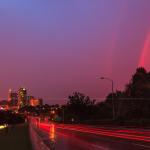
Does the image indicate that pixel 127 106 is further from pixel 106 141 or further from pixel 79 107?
pixel 106 141

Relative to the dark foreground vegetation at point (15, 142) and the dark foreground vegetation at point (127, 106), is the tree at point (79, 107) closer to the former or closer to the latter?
the dark foreground vegetation at point (127, 106)

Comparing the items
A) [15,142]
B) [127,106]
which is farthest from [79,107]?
[15,142]

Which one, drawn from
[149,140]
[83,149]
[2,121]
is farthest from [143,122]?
[2,121]

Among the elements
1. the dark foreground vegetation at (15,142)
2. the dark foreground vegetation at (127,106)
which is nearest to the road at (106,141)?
the dark foreground vegetation at (15,142)

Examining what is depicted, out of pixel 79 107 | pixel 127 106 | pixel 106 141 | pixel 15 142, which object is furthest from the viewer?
pixel 79 107

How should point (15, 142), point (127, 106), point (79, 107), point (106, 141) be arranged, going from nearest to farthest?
point (106, 141) < point (15, 142) < point (127, 106) < point (79, 107)

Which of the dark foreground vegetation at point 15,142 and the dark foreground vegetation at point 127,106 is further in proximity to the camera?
the dark foreground vegetation at point 127,106

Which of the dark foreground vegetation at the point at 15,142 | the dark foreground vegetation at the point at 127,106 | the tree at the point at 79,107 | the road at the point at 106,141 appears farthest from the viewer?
the tree at the point at 79,107

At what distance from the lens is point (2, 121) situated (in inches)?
6206

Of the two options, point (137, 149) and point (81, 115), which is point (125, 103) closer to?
point (81, 115)

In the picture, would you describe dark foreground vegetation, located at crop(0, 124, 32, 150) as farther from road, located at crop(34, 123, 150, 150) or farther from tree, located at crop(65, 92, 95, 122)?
tree, located at crop(65, 92, 95, 122)

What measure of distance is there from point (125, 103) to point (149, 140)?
8666cm

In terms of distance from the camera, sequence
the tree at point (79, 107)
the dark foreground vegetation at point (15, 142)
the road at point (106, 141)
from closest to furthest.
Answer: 1. the road at point (106, 141)
2. the dark foreground vegetation at point (15, 142)
3. the tree at point (79, 107)

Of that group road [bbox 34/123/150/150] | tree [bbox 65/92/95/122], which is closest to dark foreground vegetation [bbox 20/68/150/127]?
tree [bbox 65/92/95/122]
